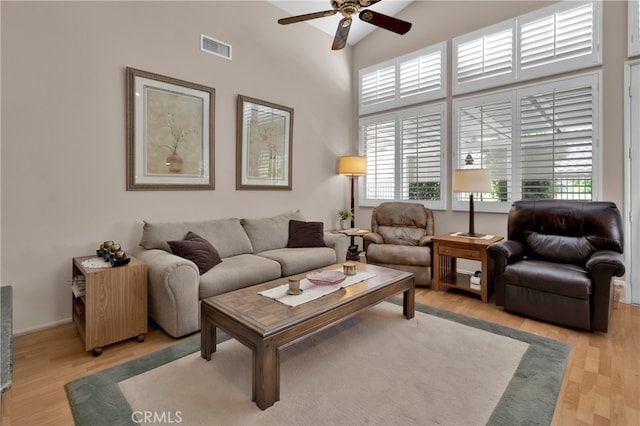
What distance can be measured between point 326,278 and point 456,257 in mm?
1937

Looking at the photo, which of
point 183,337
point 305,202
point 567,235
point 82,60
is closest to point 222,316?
point 183,337

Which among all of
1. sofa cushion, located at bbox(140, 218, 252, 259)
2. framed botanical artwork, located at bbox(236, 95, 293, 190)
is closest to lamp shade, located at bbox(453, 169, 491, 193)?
framed botanical artwork, located at bbox(236, 95, 293, 190)

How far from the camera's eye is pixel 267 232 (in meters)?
3.88

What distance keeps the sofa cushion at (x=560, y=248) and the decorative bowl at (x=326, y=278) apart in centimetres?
214

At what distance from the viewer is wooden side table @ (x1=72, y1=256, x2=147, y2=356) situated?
7.42ft

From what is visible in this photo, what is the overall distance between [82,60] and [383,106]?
3863 mm

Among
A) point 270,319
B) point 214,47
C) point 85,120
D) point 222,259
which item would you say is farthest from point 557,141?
point 85,120

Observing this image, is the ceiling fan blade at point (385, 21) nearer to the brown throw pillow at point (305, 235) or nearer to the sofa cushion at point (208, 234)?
the brown throw pillow at point (305, 235)

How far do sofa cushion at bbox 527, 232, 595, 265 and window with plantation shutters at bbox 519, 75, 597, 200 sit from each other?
63cm

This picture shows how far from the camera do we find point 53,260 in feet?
8.94

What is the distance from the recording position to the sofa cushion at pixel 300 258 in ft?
10.9

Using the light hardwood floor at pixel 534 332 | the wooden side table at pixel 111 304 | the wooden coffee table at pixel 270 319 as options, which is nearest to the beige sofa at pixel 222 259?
the wooden side table at pixel 111 304

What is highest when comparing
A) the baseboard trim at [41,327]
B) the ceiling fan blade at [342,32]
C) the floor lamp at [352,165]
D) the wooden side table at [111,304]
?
the ceiling fan blade at [342,32]

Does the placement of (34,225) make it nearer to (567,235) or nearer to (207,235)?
(207,235)
